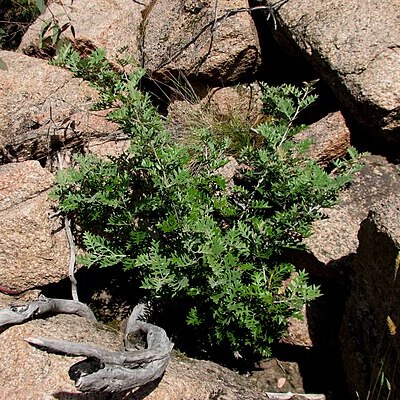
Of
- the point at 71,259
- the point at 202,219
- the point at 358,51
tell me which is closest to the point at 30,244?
the point at 71,259

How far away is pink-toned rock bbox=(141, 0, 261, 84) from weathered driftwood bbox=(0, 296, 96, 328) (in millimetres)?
2168

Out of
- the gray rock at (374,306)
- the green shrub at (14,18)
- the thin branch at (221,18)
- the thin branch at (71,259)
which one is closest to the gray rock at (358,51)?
the thin branch at (221,18)

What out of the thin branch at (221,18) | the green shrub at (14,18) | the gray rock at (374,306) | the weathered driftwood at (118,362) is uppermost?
the thin branch at (221,18)

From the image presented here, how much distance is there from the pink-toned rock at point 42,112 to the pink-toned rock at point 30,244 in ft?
2.03

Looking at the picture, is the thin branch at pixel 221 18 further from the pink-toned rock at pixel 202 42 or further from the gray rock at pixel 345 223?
the gray rock at pixel 345 223

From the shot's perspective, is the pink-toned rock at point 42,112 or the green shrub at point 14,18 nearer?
the pink-toned rock at point 42,112

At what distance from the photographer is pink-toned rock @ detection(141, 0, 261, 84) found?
4605mm

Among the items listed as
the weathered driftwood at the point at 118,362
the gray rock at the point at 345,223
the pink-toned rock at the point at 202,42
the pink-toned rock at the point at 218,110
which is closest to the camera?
the weathered driftwood at the point at 118,362

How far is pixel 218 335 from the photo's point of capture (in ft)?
10.5

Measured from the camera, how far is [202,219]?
3.14m

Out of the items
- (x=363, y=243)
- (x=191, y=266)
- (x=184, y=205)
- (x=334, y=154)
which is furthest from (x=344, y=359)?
(x=334, y=154)

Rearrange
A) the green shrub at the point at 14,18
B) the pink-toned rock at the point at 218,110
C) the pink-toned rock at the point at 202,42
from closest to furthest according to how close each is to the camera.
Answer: the pink-toned rock at the point at 202,42 < the pink-toned rock at the point at 218,110 < the green shrub at the point at 14,18

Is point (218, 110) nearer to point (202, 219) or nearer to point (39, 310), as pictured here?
point (202, 219)

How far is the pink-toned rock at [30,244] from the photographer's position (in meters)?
3.64
